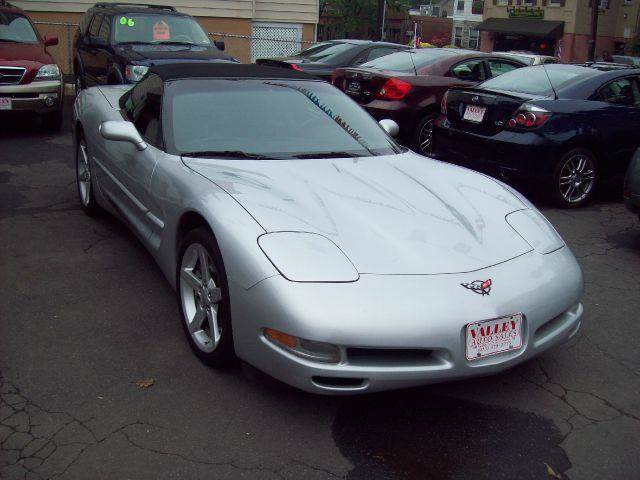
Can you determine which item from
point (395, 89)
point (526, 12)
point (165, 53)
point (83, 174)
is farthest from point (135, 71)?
point (526, 12)

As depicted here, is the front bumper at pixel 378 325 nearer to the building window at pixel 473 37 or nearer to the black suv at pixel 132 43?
the black suv at pixel 132 43

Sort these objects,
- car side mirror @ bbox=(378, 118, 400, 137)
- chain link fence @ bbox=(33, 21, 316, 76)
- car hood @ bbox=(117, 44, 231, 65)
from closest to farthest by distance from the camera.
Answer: car side mirror @ bbox=(378, 118, 400, 137) → car hood @ bbox=(117, 44, 231, 65) → chain link fence @ bbox=(33, 21, 316, 76)

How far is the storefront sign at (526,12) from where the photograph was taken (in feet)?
143

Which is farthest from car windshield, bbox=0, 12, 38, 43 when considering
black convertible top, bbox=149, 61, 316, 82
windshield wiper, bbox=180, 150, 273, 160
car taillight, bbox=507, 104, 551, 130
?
windshield wiper, bbox=180, 150, 273, 160

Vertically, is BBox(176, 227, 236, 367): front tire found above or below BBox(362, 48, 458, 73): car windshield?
below

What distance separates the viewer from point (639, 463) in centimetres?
300

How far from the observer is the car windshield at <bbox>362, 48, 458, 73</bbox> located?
31.3ft

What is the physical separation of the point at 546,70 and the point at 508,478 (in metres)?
5.86

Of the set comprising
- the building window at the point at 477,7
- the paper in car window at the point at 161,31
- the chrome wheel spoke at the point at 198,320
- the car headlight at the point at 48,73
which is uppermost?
the building window at the point at 477,7

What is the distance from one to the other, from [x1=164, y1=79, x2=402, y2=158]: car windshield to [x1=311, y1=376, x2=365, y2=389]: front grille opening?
1691mm

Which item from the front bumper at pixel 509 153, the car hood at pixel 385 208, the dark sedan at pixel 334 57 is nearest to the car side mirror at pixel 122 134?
the car hood at pixel 385 208

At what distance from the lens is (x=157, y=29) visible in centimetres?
1164

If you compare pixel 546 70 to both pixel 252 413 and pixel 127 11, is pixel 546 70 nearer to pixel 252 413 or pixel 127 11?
pixel 252 413

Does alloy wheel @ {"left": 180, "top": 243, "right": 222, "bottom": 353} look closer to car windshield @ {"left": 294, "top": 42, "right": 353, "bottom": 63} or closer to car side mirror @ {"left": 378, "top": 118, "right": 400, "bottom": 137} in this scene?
car side mirror @ {"left": 378, "top": 118, "right": 400, "bottom": 137}
